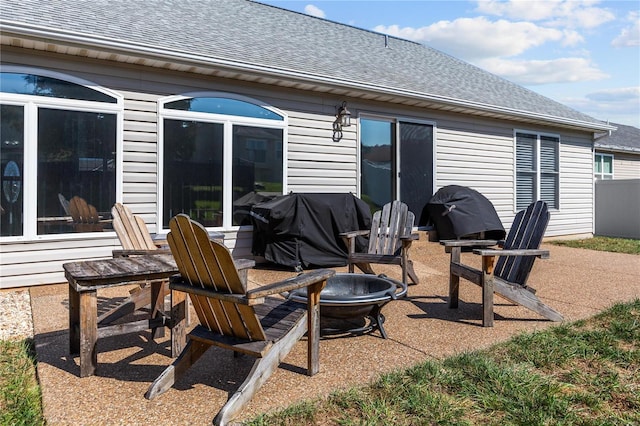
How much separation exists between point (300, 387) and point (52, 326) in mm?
2305

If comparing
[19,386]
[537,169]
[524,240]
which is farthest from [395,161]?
[19,386]

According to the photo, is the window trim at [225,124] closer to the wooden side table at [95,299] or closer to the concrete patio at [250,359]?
the concrete patio at [250,359]

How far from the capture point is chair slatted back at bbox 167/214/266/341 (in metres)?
2.28

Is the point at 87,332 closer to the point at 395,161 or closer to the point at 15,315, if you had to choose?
the point at 15,315

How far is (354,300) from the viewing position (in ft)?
10.3

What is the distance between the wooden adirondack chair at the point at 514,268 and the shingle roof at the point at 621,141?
1044 centimetres

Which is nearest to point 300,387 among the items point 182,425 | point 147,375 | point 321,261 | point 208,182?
point 182,425

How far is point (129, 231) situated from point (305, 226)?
97.5 inches

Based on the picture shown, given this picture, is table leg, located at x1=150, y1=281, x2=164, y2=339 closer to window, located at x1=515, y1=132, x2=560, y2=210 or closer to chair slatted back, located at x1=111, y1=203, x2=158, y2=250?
chair slatted back, located at x1=111, y1=203, x2=158, y2=250

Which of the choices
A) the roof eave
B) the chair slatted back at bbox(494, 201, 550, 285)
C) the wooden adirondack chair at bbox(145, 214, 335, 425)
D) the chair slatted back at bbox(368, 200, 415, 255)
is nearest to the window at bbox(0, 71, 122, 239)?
the roof eave

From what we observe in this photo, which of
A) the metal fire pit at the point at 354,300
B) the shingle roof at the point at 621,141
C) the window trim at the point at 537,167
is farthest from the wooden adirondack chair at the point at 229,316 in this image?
the shingle roof at the point at 621,141

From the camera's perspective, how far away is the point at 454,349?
3.20m

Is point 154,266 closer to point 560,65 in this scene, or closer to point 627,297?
point 627,297

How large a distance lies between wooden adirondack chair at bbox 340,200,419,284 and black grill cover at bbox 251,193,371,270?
86 centimetres
